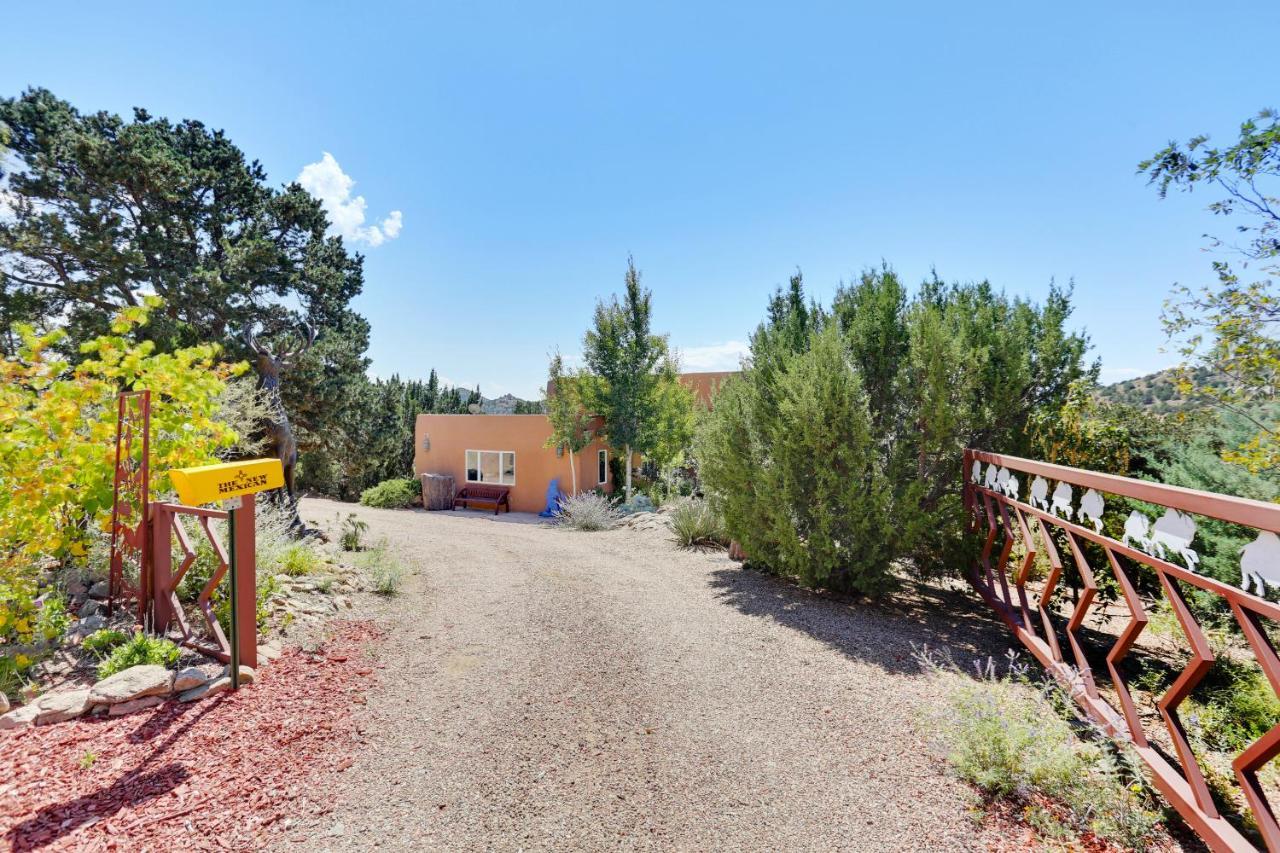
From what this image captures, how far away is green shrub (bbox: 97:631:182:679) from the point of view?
10.8ft

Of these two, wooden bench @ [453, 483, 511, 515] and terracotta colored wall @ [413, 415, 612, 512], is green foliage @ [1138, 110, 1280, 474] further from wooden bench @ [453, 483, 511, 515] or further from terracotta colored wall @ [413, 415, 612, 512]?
wooden bench @ [453, 483, 511, 515]

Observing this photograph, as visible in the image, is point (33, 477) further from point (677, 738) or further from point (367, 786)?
point (677, 738)

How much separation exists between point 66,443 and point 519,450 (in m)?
12.9

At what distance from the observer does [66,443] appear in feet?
11.7

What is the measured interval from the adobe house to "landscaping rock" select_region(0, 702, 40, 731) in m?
12.4

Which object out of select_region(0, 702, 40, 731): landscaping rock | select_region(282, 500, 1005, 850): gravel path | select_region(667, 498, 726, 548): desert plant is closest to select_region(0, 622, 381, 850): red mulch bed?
select_region(0, 702, 40, 731): landscaping rock

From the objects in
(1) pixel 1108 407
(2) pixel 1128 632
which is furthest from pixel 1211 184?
(2) pixel 1128 632

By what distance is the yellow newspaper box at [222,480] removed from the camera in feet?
9.87

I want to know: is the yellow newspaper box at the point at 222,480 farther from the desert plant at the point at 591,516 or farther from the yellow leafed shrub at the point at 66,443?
the desert plant at the point at 591,516

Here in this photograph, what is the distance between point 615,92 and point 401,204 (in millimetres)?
5198

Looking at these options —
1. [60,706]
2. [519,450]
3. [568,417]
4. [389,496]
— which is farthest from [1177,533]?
[389,496]

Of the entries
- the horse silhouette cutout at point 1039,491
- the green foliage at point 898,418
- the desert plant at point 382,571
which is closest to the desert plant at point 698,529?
the green foliage at point 898,418

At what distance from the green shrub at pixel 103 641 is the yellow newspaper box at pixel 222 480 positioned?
1306mm

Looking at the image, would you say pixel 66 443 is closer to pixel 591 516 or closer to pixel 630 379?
Result: pixel 591 516
